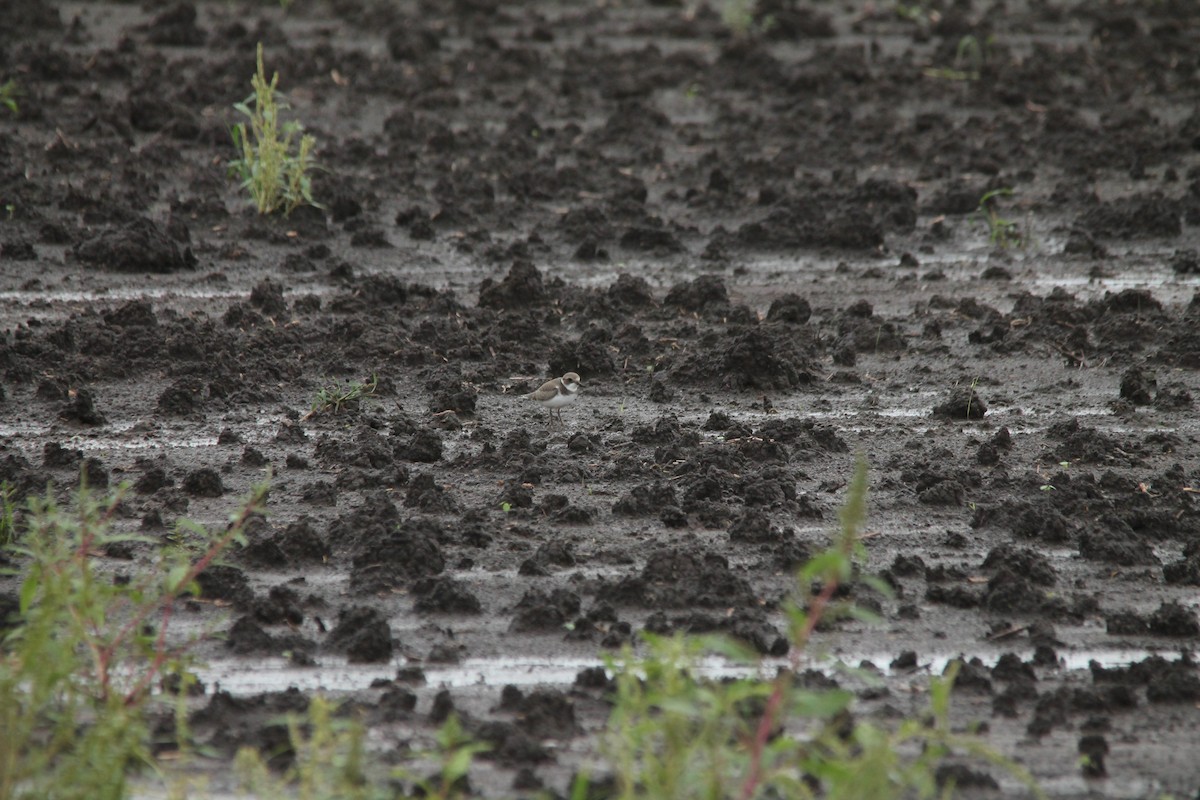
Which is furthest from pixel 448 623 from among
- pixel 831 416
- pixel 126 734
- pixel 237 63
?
pixel 237 63

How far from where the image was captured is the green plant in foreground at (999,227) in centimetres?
966

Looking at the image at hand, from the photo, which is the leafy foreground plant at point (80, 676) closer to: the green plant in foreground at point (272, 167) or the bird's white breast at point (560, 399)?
the bird's white breast at point (560, 399)

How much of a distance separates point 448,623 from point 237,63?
913cm

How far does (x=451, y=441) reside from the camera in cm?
685

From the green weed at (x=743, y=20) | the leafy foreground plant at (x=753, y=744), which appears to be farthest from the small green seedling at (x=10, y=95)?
the leafy foreground plant at (x=753, y=744)

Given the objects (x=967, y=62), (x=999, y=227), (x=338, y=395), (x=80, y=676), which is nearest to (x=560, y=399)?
(x=338, y=395)

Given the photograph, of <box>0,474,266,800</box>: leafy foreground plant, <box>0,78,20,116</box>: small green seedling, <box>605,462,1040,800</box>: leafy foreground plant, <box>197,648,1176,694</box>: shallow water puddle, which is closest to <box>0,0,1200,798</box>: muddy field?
<box>197,648,1176,694</box>: shallow water puddle

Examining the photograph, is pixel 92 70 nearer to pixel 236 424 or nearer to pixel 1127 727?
pixel 236 424

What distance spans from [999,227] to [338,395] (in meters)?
5.01

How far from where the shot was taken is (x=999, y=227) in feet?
31.8

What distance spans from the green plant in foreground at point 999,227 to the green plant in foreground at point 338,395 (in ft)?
15.4

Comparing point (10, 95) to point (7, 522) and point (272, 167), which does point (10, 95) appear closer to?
point (272, 167)

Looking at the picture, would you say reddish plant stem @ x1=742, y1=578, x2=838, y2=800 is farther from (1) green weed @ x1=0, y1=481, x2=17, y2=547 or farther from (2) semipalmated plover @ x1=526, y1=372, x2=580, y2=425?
(2) semipalmated plover @ x1=526, y1=372, x2=580, y2=425

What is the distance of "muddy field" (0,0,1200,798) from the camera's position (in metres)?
5.04
